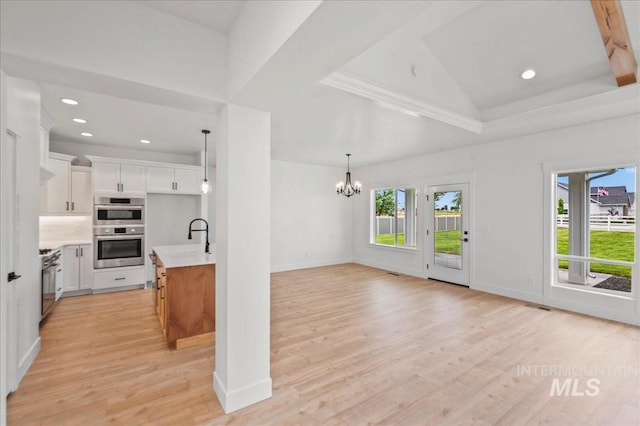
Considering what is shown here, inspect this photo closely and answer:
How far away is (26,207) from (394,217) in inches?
259

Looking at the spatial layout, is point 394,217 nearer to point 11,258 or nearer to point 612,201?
point 612,201

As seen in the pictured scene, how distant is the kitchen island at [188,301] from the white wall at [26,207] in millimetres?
1150

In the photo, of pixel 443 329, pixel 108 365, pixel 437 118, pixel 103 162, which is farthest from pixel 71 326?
pixel 437 118

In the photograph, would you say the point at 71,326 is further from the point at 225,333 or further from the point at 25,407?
the point at 225,333

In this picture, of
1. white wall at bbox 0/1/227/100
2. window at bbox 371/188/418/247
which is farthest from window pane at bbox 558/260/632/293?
white wall at bbox 0/1/227/100

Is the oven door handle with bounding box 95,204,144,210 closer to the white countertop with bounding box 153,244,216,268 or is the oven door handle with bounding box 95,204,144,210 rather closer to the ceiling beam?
the white countertop with bounding box 153,244,216,268

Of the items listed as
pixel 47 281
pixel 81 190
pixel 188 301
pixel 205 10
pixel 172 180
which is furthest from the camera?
pixel 172 180

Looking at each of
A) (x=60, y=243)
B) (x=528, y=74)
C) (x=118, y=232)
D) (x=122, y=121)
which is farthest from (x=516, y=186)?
(x=60, y=243)

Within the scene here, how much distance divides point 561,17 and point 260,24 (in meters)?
3.51

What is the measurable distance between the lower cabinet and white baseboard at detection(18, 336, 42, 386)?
220 centimetres

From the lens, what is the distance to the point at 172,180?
5.68m

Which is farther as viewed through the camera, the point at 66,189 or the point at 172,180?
the point at 172,180

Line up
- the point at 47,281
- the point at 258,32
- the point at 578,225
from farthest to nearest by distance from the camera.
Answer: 1. the point at 578,225
2. the point at 47,281
3. the point at 258,32

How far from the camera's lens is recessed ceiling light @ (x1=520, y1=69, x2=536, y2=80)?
3.63 metres
